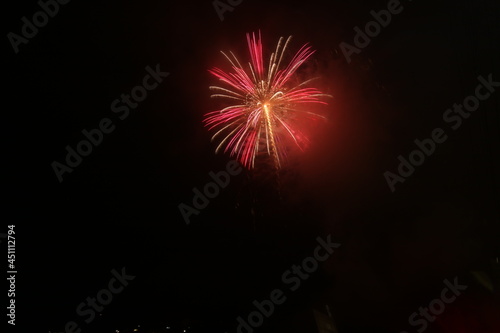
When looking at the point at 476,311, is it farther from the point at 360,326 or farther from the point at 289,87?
the point at 289,87

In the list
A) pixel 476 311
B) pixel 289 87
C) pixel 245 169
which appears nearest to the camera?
pixel 289 87

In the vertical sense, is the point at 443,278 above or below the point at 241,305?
below

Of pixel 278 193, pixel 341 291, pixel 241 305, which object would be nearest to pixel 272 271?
pixel 241 305

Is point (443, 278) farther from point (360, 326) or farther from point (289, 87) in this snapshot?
point (289, 87)

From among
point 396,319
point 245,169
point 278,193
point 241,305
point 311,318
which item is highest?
point 245,169

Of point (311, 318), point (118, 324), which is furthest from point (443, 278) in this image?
point (118, 324)

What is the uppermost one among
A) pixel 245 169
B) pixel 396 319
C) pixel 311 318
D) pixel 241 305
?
pixel 245 169

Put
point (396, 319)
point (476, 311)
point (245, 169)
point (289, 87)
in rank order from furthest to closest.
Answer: point (396, 319) < point (476, 311) < point (245, 169) < point (289, 87)

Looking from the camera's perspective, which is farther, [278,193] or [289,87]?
[278,193]

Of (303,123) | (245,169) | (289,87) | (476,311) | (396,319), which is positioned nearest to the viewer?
(289,87)
